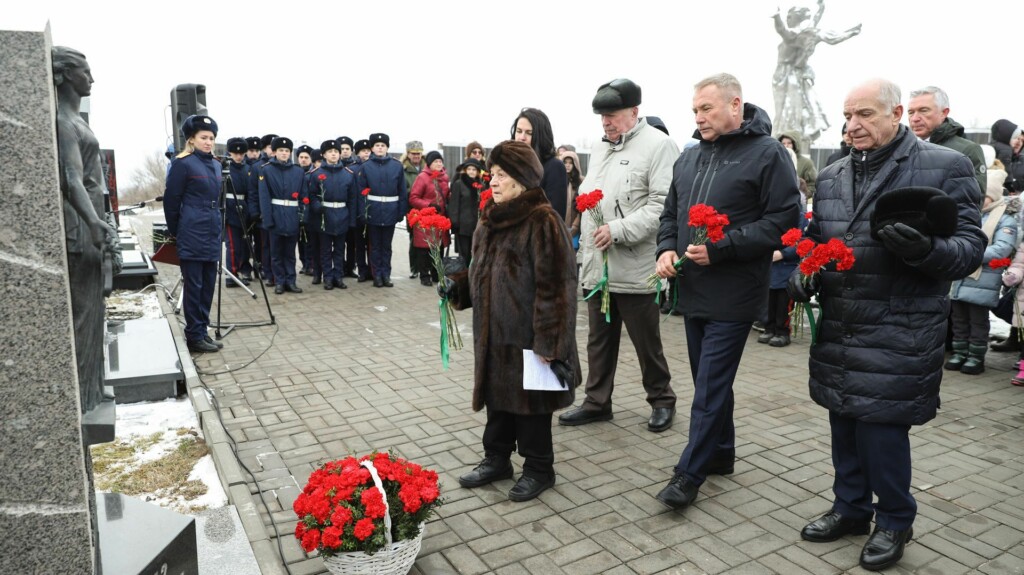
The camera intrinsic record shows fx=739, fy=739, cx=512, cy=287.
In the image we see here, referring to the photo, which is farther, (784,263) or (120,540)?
(784,263)

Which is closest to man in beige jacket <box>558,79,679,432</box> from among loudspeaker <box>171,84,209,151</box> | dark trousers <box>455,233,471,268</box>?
dark trousers <box>455,233,471,268</box>

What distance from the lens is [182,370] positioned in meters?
5.79

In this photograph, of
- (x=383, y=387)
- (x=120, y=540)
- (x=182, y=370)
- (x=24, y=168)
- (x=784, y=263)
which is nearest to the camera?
(x=24, y=168)

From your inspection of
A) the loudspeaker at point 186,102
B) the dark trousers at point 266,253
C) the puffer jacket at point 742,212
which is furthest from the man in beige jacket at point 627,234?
the dark trousers at point 266,253

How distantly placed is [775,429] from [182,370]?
450cm

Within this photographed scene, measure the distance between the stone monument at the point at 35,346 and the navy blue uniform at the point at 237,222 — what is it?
8349 mm

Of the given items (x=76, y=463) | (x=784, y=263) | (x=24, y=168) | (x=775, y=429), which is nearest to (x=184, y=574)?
(x=76, y=463)

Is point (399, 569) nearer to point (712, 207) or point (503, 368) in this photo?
point (503, 368)

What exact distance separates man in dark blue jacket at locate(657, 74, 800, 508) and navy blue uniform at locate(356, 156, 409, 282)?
762 cm

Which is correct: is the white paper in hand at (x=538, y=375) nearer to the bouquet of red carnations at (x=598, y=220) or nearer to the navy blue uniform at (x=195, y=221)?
the bouquet of red carnations at (x=598, y=220)

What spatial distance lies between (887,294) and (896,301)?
1.8 inches

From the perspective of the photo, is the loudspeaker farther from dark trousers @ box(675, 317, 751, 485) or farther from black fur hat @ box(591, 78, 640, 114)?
dark trousers @ box(675, 317, 751, 485)

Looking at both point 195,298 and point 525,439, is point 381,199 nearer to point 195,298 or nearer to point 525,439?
point 195,298

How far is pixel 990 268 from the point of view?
6.75 metres
